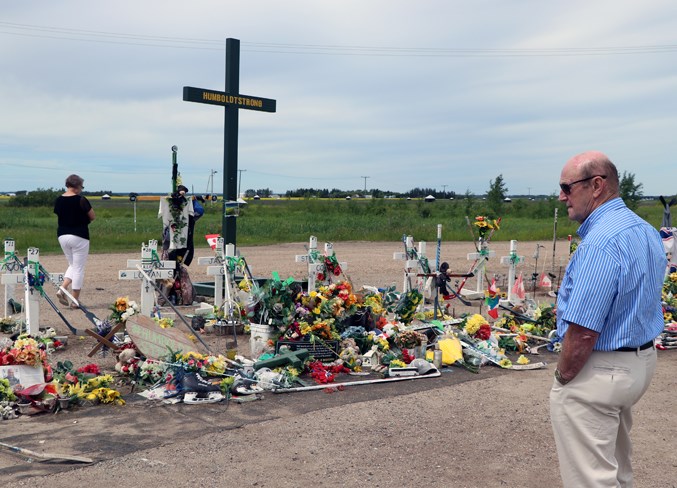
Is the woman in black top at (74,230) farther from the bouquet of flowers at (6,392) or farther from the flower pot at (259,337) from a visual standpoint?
the bouquet of flowers at (6,392)

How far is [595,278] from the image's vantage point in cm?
355

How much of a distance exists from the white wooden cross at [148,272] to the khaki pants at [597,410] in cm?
707

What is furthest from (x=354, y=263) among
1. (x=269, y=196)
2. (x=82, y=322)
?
(x=269, y=196)

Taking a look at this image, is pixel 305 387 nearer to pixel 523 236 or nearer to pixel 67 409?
pixel 67 409

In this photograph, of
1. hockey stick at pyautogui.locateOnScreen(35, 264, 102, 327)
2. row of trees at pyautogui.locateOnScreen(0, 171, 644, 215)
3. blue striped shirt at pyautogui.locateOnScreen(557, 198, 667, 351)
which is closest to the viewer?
blue striped shirt at pyautogui.locateOnScreen(557, 198, 667, 351)

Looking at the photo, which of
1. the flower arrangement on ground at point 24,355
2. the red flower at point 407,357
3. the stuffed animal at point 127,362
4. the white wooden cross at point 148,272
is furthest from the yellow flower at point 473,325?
the flower arrangement on ground at point 24,355

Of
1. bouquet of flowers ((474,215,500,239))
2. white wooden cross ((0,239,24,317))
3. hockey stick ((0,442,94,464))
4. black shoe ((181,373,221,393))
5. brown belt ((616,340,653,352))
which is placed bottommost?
hockey stick ((0,442,94,464))

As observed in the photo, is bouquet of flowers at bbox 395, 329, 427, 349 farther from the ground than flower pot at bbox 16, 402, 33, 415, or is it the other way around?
bouquet of flowers at bbox 395, 329, 427, 349

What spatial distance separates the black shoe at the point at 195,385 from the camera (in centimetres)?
721

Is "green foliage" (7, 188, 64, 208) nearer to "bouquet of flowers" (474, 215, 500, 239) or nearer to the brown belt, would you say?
"bouquet of flowers" (474, 215, 500, 239)

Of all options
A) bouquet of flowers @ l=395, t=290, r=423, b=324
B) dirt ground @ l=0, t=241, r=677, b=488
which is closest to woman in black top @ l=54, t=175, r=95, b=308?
dirt ground @ l=0, t=241, r=677, b=488

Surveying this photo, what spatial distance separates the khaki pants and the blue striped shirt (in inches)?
4.0

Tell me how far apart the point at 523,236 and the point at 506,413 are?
28127mm

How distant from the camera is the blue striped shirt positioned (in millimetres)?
3547
